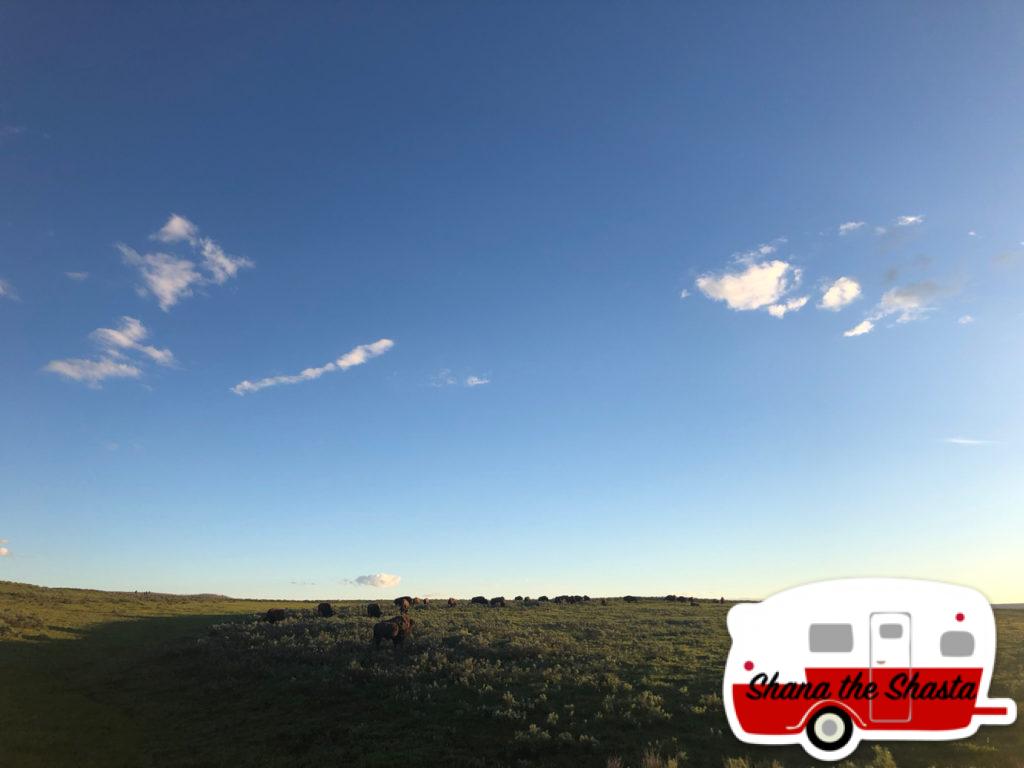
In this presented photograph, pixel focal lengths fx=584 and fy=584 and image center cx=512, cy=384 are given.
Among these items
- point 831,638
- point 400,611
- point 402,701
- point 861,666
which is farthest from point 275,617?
point 861,666

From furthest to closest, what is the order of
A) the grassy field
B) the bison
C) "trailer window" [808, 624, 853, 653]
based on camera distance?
the bison < the grassy field < "trailer window" [808, 624, 853, 653]

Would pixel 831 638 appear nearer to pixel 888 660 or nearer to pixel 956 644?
pixel 888 660

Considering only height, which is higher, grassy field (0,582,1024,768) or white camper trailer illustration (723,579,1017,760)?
white camper trailer illustration (723,579,1017,760)

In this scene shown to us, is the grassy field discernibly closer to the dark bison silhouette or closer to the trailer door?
the dark bison silhouette

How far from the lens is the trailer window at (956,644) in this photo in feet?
40.6

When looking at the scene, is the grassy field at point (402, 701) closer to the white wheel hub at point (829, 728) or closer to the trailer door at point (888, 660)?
the white wheel hub at point (829, 728)

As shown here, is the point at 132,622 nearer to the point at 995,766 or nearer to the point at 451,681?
the point at 451,681

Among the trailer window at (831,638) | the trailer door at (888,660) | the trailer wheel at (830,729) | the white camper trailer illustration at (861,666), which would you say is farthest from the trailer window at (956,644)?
the trailer wheel at (830,729)

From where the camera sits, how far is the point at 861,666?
12.7 m

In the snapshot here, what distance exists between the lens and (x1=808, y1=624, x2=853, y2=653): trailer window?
42.2 feet

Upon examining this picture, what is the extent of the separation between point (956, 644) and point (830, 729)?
327cm

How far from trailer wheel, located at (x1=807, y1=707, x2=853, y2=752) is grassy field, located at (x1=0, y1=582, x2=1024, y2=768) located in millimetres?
1040

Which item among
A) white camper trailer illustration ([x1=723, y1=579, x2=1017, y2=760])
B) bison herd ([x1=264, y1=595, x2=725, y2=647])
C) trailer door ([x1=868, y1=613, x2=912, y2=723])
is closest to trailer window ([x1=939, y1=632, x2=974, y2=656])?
white camper trailer illustration ([x1=723, y1=579, x2=1017, y2=760])

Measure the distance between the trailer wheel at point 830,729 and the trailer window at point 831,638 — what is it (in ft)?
4.37
